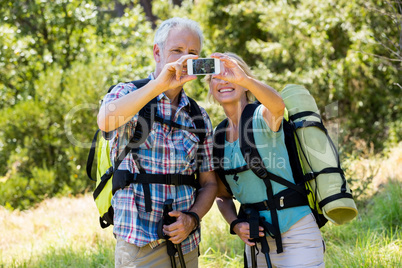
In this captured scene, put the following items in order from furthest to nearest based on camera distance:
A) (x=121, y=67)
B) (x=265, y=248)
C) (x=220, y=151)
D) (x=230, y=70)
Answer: (x=121, y=67), (x=220, y=151), (x=265, y=248), (x=230, y=70)

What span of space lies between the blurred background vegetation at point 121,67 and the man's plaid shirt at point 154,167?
5217 mm

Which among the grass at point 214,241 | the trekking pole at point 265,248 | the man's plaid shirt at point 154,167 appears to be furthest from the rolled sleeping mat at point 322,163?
the grass at point 214,241

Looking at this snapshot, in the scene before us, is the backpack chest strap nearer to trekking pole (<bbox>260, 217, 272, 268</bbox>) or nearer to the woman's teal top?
the woman's teal top

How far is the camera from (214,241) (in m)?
4.64

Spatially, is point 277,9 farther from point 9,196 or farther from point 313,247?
point 313,247

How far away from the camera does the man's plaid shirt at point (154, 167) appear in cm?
237

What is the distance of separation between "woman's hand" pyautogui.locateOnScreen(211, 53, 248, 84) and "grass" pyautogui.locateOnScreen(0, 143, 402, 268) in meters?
2.05

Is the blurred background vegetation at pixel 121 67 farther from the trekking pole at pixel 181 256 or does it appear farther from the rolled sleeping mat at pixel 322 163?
the trekking pole at pixel 181 256

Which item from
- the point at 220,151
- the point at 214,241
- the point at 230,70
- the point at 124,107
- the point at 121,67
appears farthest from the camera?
the point at 121,67

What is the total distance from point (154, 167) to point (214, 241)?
2.44 m

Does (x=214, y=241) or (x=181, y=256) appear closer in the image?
(x=181, y=256)

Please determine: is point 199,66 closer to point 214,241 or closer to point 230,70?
point 230,70

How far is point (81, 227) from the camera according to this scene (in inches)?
210

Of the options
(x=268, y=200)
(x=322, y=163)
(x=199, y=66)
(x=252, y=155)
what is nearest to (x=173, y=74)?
(x=199, y=66)
